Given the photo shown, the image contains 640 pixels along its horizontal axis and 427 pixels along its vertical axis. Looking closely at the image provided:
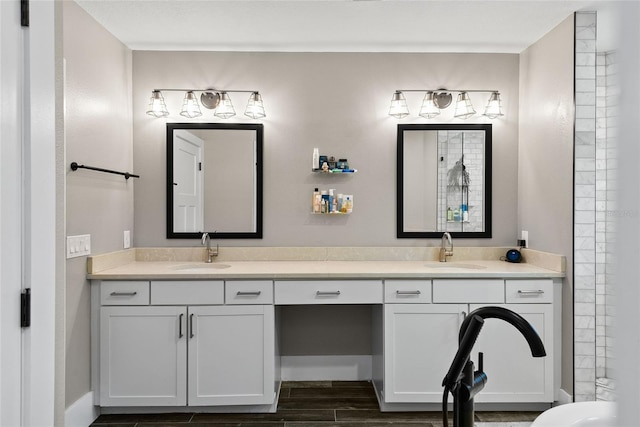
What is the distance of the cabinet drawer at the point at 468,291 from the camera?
9.17ft

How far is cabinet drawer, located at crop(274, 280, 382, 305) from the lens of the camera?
9.16 ft

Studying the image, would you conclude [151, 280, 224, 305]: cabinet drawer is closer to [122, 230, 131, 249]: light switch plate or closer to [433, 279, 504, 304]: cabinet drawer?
[122, 230, 131, 249]: light switch plate

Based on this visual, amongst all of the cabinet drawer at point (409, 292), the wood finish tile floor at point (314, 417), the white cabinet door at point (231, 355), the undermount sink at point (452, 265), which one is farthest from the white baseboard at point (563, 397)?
the white cabinet door at point (231, 355)

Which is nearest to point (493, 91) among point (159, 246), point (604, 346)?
point (604, 346)

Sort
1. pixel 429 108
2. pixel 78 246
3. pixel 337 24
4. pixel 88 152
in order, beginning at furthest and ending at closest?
pixel 429 108 < pixel 337 24 < pixel 88 152 < pixel 78 246

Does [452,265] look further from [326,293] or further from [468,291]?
[326,293]

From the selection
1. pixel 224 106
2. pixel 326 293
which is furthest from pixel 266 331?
pixel 224 106

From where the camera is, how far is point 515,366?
2.80 m

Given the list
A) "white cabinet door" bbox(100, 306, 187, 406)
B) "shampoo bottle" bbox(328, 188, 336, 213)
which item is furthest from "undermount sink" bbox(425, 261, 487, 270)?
"white cabinet door" bbox(100, 306, 187, 406)

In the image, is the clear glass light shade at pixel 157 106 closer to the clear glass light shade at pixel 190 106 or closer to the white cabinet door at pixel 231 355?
the clear glass light shade at pixel 190 106

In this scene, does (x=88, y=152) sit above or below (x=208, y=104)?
below

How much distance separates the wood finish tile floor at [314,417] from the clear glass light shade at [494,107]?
2.06 meters

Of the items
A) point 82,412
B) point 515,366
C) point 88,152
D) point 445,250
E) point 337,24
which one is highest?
point 337,24

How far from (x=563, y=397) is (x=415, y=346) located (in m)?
0.98
